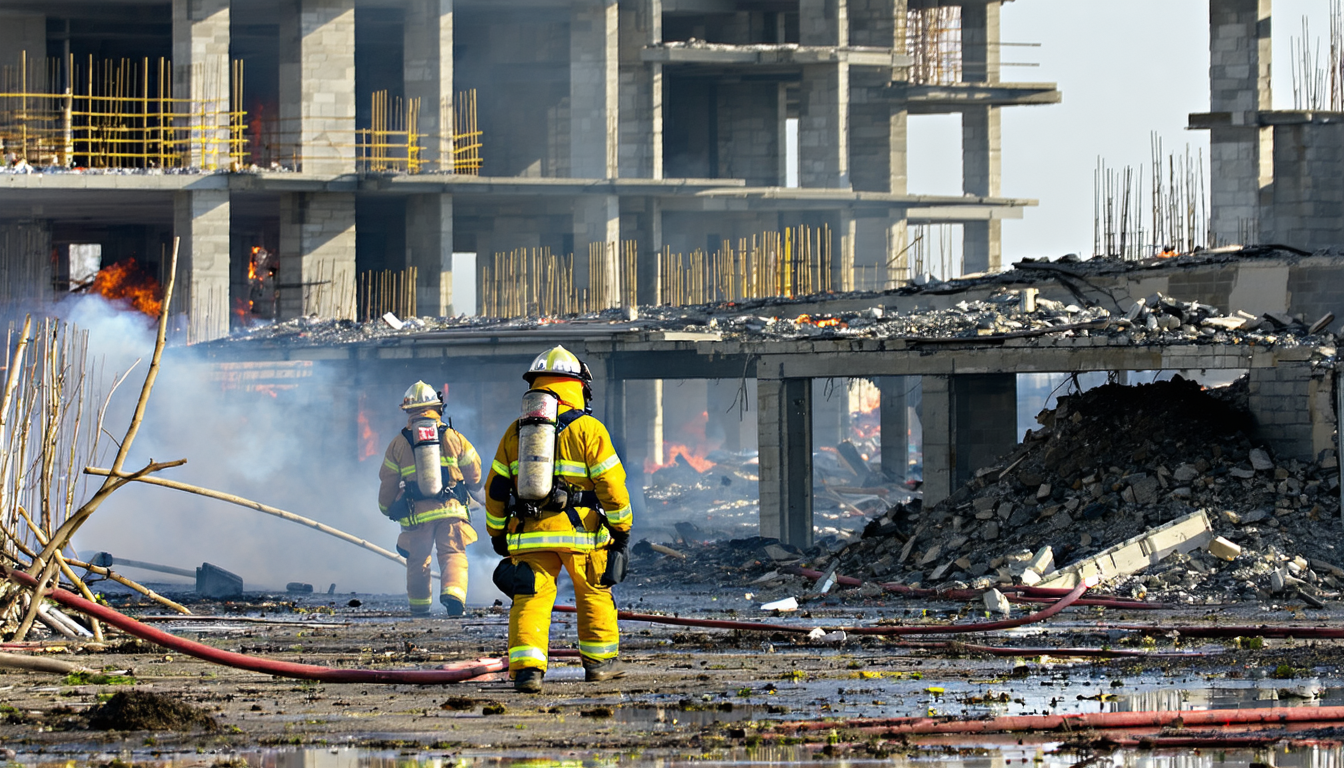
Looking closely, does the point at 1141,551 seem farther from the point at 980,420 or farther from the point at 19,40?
the point at 19,40

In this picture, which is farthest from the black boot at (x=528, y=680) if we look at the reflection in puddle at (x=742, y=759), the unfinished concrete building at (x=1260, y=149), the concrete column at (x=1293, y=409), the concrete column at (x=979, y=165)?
the concrete column at (x=979, y=165)

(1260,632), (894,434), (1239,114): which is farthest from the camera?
(894,434)

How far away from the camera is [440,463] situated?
16062mm

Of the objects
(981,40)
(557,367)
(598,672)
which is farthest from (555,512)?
(981,40)

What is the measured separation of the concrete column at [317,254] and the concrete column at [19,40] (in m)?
7.15

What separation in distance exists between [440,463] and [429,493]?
1.05 feet

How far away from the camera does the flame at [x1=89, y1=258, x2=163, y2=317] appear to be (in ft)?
139

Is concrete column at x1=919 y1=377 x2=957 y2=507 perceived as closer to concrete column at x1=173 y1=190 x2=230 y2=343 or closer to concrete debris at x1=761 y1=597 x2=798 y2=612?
concrete debris at x1=761 y1=597 x2=798 y2=612

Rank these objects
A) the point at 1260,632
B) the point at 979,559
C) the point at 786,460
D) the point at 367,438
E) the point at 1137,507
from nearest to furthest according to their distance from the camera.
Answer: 1. the point at 1260,632
2. the point at 1137,507
3. the point at 979,559
4. the point at 786,460
5. the point at 367,438

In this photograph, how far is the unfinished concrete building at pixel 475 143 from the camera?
38.5m

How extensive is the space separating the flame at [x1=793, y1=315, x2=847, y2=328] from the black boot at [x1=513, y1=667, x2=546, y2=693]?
690 inches

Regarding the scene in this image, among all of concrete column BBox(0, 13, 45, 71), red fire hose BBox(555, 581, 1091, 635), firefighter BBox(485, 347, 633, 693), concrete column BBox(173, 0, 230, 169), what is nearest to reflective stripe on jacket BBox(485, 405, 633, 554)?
firefighter BBox(485, 347, 633, 693)

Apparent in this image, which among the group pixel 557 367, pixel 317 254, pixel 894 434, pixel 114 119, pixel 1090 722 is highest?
pixel 114 119

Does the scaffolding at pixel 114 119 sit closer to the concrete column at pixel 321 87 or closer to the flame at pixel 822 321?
the concrete column at pixel 321 87
